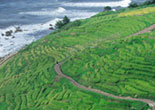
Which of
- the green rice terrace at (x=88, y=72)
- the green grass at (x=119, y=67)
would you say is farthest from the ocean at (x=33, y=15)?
the green grass at (x=119, y=67)

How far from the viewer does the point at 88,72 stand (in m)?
51.8

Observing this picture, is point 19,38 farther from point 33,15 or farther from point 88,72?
point 88,72

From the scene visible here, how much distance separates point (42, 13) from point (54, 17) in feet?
48.6

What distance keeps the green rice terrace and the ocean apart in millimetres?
31048

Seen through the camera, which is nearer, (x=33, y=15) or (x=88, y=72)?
(x=88, y=72)

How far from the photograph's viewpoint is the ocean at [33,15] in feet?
357

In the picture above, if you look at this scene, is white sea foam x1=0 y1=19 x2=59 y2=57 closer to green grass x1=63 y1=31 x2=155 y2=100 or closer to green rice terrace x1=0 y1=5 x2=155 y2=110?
green rice terrace x1=0 y1=5 x2=155 y2=110

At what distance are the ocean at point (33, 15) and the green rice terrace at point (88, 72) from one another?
31.0m

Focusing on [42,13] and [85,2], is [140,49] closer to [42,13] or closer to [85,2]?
[42,13]

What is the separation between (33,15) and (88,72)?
108 metres

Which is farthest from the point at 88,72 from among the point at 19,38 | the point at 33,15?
the point at 33,15

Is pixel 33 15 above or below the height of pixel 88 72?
above

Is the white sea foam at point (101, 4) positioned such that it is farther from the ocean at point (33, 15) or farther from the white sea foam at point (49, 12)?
the white sea foam at point (49, 12)

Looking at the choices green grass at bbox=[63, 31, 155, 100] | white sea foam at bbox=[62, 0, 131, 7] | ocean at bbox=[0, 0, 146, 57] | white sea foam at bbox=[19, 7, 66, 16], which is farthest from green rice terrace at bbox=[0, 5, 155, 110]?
white sea foam at bbox=[62, 0, 131, 7]
